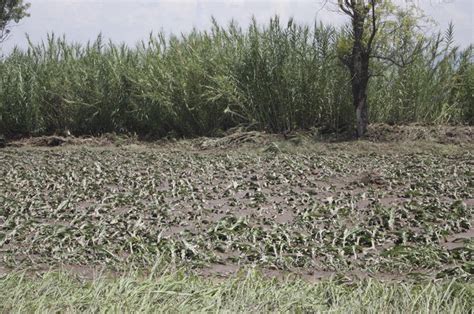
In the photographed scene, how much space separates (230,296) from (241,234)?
116cm

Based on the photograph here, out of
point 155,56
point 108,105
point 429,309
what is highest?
point 155,56

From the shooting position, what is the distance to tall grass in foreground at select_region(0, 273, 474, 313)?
315cm

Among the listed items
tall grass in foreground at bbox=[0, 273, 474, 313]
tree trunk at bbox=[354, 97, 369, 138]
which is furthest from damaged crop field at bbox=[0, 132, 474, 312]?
tree trunk at bbox=[354, 97, 369, 138]

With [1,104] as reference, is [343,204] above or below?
below

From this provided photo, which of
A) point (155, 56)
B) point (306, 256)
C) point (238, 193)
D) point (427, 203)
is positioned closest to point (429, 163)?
point (427, 203)

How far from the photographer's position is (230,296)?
3.33 metres

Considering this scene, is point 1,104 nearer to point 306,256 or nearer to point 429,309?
point 306,256

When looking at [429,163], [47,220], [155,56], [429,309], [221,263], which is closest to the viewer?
[429,309]

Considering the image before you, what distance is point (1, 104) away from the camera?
448 inches

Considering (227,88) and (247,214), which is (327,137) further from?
(247,214)

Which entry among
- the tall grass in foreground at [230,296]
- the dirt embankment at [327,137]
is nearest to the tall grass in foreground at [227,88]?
the dirt embankment at [327,137]

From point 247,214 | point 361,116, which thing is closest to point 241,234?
point 247,214

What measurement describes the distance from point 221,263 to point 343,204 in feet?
4.80

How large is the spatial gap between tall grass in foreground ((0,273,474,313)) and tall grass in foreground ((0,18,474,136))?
6.46m
